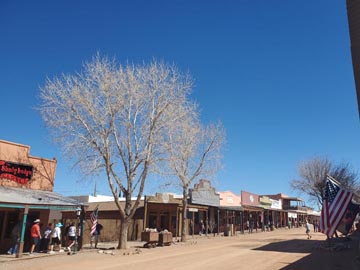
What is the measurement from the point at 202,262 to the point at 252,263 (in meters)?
2.09

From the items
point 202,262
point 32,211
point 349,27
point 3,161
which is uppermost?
point 349,27

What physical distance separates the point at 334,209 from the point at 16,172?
55.1 feet

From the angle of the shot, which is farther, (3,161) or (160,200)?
(160,200)

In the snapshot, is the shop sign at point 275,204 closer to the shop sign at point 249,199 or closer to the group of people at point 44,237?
the shop sign at point 249,199

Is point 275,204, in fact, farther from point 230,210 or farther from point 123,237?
point 123,237

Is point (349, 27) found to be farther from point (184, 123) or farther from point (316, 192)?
point (316, 192)

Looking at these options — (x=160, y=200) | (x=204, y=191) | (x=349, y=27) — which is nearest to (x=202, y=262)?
(x=349, y=27)

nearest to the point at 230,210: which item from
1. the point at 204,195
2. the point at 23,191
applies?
the point at 204,195

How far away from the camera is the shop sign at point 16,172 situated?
19922 millimetres

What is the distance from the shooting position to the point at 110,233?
102 feet

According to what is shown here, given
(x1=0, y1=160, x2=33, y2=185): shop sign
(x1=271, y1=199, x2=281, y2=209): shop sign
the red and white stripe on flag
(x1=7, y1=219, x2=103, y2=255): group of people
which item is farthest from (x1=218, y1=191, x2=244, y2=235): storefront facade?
(x1=0, y1=160, x2=33, y2=185): shop sign

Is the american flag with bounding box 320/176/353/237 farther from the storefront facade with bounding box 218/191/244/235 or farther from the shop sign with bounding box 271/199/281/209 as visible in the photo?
the shop sign with bounding box 271/199/281/209

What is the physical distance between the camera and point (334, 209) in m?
17.6

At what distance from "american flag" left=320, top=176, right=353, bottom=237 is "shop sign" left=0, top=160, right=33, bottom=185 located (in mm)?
16219
